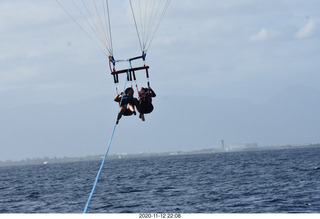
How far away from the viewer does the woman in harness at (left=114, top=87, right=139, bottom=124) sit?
20125 millimetres

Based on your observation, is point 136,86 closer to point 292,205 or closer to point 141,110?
point 141,110

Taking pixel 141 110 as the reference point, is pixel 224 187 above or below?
below

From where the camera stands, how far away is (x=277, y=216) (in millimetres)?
11680

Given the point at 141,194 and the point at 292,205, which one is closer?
the point at 292,205

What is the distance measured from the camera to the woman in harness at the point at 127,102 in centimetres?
2012

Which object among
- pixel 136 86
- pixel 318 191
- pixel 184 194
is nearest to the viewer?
pixel 136 86

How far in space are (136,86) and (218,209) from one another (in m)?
20.2

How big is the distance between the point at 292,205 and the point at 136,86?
2210 cm

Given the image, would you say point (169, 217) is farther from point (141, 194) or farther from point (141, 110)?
point (141, 194)

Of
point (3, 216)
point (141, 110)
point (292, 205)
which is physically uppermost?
point (141, 110)

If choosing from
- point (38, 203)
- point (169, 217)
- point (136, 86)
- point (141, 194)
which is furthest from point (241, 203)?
point (169, 217)

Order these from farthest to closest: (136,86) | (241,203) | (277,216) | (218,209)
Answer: (241,203), (218,209), (136,86), (277,216)

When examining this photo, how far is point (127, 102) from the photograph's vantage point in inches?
802

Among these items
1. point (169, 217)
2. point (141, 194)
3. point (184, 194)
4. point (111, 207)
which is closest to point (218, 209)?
point (111, 207)
